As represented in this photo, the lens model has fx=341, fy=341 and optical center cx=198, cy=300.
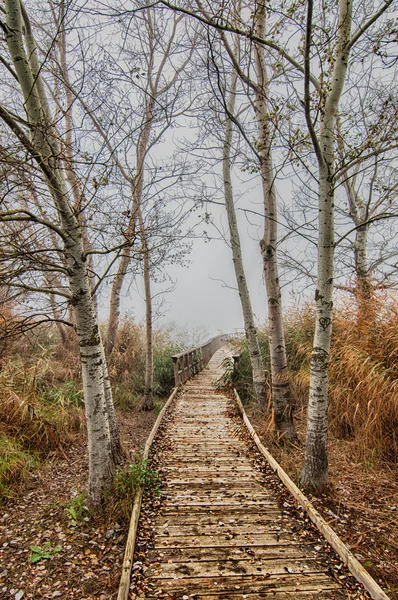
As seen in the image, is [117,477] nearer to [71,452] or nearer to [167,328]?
[71,452]

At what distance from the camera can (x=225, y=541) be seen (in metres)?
3.07

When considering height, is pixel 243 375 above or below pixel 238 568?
above

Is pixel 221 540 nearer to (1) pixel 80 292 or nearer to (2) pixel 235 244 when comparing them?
(1) pixel 80 292

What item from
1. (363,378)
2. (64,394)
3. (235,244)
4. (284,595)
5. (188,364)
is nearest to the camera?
(284,595)

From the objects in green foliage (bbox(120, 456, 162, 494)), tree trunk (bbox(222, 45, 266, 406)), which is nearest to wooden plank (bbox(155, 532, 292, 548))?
green foliage (bbox(120, 456, 162, 494))

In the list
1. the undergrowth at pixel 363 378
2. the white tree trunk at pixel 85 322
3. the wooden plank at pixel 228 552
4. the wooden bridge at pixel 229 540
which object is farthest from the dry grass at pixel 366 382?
the white tree trunk at pixel 85 322

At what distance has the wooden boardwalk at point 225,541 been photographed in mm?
2543

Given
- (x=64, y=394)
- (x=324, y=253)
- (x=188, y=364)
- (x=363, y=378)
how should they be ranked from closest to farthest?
(x=324, y=253) < (x=363, y=378) < (x=64, y=394) < (x=188, y=364)

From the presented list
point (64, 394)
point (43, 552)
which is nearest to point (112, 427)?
point (43, 552)

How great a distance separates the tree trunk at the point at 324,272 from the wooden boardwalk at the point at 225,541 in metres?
0.60

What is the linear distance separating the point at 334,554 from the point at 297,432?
2813 millimetres

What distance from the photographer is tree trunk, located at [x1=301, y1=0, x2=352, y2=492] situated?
338 centimetres

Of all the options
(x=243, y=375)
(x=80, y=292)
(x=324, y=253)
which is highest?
(x=324, y=253)

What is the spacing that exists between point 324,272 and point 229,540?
2744 mm
